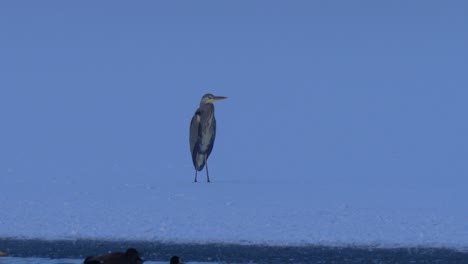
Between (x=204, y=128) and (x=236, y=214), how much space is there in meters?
6.00

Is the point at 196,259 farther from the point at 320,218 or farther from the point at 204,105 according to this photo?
the point at 204,105

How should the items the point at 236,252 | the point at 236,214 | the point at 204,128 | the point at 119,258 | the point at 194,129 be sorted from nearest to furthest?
1. the point at 119,258
2. the point at 236,252
3. the point at 236,214
4. the point at 204,128
5. the point at 194,129

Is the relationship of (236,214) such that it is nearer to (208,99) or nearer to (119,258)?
(119,258)

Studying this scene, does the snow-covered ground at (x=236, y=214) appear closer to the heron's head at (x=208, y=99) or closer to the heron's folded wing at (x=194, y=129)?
the heron's folded wing at (x=194, y=129)

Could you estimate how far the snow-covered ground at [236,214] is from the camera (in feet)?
46.0

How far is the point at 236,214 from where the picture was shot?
1616 centimetres

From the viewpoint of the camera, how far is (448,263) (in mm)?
11930

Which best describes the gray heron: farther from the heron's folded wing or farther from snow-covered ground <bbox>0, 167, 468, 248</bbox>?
snow-covered ground <bbox>0, 167, 468, 248</bbox>

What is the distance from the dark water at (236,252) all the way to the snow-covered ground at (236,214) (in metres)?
0.41

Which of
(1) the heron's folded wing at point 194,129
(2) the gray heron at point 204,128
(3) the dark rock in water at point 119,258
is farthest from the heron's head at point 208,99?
(3) the dark rock in water at point 119,258

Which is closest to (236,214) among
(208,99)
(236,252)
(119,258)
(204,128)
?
(236,252)

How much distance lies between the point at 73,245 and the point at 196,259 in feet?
7.29

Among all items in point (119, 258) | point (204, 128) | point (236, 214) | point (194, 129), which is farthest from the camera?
point (194, 129)

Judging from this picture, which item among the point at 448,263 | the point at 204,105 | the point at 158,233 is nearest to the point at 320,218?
the point at 158,233
